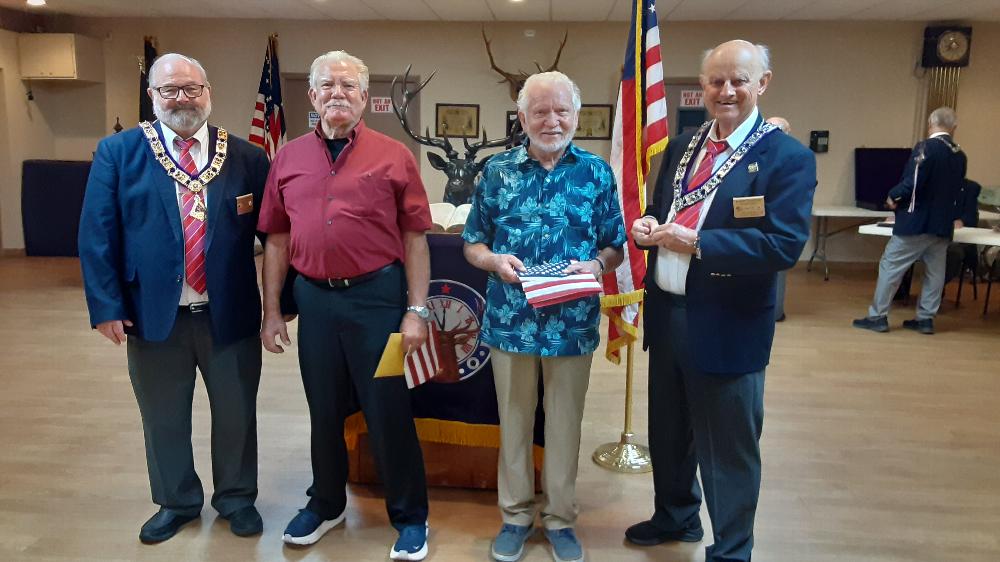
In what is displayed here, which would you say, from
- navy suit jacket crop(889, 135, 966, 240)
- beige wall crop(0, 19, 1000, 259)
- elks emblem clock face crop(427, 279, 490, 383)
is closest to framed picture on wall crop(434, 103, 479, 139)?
beige wall crop(0, 19, 1000, 259)

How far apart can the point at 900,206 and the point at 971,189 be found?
4.66ft

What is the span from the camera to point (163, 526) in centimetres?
250

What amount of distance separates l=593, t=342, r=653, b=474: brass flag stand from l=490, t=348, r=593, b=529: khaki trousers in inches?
30.0

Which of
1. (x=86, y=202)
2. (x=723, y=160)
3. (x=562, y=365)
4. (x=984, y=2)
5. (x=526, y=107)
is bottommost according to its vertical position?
(x=562, y=365)

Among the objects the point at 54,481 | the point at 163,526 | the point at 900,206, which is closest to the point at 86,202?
the point at 163,526

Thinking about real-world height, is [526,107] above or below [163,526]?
above

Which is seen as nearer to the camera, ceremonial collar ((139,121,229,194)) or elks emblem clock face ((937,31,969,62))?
ceremonial collar ((139,121,229,194))

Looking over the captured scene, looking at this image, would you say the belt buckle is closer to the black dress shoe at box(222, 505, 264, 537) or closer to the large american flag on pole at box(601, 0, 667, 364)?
the black dress shoe at box(222, 505, 264, 537)

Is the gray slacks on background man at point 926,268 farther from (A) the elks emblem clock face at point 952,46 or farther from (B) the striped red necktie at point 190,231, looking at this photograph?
(B) the striped red necktie at point 190,231

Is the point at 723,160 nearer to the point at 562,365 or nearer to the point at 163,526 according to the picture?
the point at 562,365

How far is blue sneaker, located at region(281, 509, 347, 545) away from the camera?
244 cm

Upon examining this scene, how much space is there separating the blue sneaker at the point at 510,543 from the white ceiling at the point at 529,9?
5.65m

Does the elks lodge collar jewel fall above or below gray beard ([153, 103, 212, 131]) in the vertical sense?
below

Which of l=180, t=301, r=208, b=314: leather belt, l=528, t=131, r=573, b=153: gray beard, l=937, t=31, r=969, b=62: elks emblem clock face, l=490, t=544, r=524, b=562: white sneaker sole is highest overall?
l=937, t=31, r=969, b=62: elks emblem clock face
